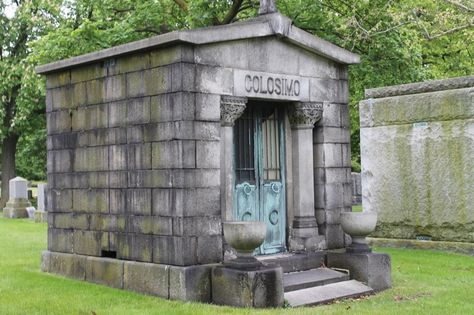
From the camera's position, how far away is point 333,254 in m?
10.3

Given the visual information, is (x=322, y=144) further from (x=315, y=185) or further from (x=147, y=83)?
(x=147, y=83)

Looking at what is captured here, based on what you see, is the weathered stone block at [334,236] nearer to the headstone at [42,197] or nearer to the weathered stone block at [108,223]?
the weathered stone block at [108,223]

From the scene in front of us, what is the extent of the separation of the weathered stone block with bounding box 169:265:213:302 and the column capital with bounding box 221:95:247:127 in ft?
6.80

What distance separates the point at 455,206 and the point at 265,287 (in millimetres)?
6457

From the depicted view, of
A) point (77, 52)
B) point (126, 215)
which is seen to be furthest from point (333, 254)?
point (77, 52)

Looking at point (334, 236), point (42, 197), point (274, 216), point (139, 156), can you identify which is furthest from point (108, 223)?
point (42, 197)

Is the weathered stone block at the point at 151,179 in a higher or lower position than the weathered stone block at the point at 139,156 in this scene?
lower

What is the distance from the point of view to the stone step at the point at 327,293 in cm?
868

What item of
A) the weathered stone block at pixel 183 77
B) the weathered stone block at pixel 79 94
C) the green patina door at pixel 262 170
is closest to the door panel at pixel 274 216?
the green patina door at pixel 262 170

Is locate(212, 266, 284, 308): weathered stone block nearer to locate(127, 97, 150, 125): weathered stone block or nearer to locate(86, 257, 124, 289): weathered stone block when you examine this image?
locate(86, 257, 124, 289): weathered stone block

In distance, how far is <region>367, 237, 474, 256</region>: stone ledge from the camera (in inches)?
514

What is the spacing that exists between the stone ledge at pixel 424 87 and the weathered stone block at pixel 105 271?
24.3 feet

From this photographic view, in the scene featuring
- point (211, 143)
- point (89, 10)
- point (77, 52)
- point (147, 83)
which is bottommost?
point (211, 143)

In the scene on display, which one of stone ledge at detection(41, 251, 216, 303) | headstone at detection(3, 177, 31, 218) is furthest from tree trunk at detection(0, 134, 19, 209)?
stone ledge at detection(41, 251, 216, 303)
